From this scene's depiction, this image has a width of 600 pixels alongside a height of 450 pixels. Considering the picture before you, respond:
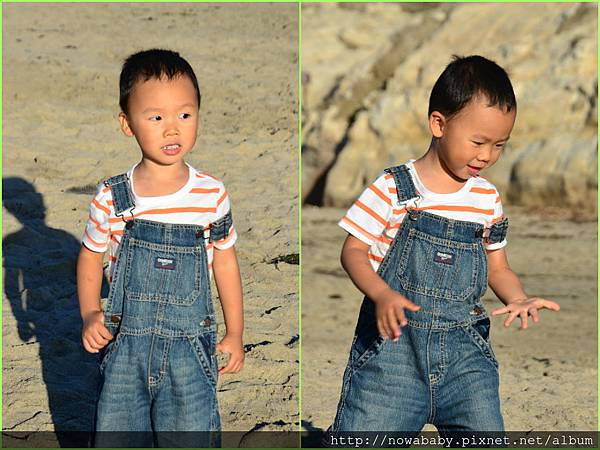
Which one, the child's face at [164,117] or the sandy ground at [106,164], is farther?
the sandy ground at [106,164]

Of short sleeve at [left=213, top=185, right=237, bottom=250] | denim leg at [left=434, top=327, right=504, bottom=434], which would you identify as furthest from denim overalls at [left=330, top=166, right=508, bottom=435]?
short sleeve at [left=213, top=185, right=237, bottom=250]

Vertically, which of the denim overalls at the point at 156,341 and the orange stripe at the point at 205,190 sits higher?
the orange stripe at the point at 205,190

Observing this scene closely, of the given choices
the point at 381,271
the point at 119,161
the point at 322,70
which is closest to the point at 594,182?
the point at 322,70

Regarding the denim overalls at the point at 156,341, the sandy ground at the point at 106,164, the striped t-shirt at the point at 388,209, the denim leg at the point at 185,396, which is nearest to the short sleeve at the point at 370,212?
the striped t-shirt at the point at 388,209

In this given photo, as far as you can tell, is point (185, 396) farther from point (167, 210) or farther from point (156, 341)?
point (167, 210)

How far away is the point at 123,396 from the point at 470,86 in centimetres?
140

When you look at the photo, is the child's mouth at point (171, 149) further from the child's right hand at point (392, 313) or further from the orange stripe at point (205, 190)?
the child's right hand at point (392, 313)

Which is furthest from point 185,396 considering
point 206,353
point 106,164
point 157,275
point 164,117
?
point 106,164

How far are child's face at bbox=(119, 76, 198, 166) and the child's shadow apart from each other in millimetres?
1495

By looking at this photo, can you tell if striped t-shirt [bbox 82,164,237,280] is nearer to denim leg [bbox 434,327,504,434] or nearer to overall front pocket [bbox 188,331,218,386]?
overall front pocket [bbox 188,331,218,386]

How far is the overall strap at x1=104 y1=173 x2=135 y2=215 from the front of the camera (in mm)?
3514

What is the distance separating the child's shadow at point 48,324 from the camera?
15.5 feet

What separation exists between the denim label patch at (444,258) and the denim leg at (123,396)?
92cm

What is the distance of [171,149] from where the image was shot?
3531 mm
